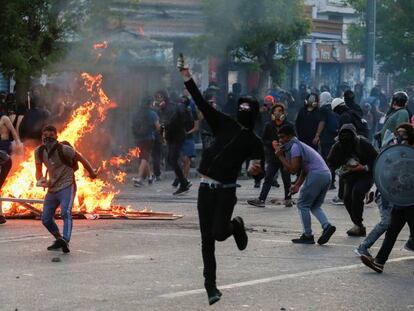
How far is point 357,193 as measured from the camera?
45.6 ft

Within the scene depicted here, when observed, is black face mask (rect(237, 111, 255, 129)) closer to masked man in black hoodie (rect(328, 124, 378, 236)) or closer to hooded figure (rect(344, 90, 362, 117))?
masked man in black hoodie (rect(328, 124, 378, 236))

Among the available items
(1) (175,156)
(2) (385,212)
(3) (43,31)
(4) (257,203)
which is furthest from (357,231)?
(3) (43,31)

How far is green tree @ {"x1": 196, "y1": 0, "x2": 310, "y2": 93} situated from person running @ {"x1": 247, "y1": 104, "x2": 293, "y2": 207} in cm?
568

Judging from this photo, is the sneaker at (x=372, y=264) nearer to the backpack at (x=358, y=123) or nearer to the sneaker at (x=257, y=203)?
the sneaker at (x=257, y=203)

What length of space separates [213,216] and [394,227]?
2.32m

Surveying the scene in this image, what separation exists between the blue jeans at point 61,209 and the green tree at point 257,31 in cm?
1124

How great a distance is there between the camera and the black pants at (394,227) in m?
10.9

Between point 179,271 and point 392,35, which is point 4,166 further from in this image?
point 392,35

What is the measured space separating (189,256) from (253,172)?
2288 mm

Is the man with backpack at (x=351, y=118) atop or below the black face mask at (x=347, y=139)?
below

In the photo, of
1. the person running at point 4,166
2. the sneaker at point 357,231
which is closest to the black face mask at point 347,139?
the sneaker at point 357,231

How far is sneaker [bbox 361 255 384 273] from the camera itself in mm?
10734

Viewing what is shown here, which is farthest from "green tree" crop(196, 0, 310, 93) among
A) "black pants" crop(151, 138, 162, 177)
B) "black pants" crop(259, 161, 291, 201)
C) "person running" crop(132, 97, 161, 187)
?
"black pants" crop(259, 161, 291, 201)

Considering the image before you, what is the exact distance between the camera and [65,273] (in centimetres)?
1062
